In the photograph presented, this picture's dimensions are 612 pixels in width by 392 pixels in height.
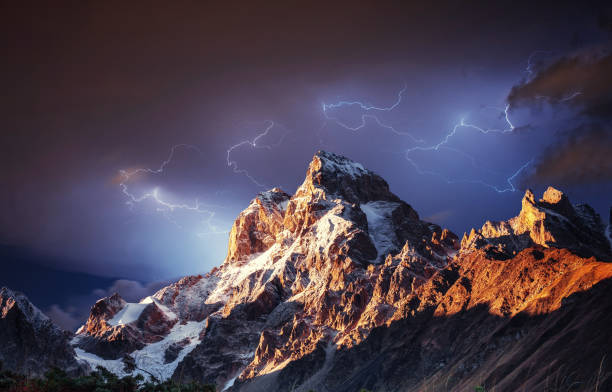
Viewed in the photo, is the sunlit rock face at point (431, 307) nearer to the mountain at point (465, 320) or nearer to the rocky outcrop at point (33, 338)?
the mountain at point (465, 320)

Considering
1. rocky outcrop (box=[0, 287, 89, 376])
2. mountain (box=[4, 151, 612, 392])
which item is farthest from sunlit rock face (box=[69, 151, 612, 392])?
rocky outcrop (box=[0, 287, 89, 376])

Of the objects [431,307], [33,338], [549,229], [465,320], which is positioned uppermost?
[33,338]

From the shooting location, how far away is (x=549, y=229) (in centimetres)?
16225

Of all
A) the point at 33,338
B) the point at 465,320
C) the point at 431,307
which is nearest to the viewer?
the point at 465,320

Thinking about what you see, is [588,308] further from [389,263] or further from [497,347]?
[389,263]

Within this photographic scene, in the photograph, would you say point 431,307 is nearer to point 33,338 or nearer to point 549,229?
point 549,229

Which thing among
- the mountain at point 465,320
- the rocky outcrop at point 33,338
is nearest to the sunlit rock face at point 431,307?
the mountain at point 465,320

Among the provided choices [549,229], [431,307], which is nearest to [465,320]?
[431,307]

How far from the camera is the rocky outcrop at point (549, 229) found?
156875 millimetres

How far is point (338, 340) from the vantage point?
15562cm

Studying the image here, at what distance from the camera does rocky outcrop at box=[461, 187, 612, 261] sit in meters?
157

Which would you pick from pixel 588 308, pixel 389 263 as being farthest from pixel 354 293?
pixel 588 308

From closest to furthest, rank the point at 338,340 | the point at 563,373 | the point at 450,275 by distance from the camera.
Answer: the point at 563,373 → the point at 450,275 → the point at 338,340

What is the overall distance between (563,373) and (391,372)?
207ft
